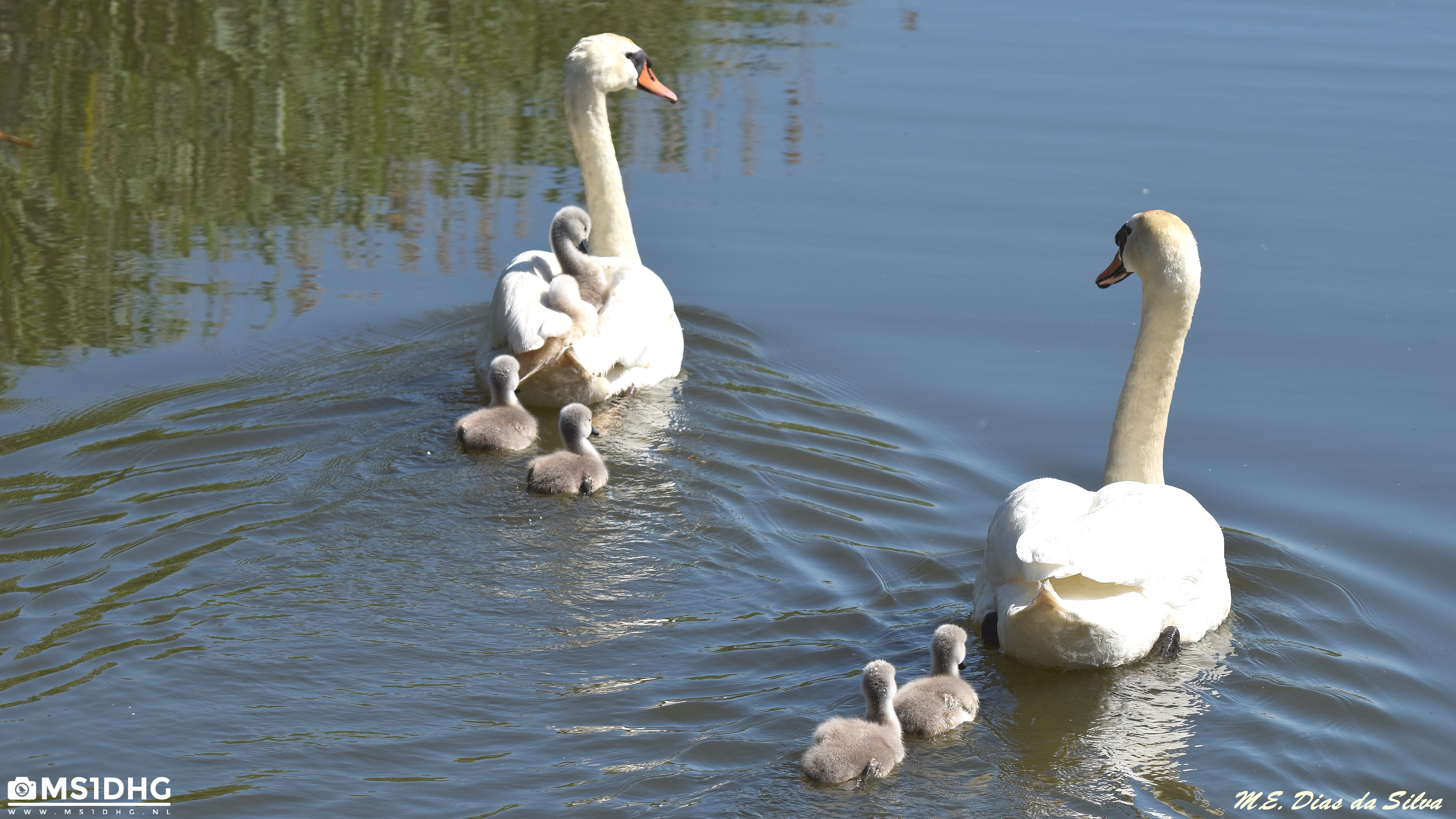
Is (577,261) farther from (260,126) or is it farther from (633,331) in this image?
(260,126)

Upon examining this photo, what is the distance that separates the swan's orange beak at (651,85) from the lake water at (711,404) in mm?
1003

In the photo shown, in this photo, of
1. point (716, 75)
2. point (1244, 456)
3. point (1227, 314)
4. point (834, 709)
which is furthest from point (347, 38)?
point (834, 709)

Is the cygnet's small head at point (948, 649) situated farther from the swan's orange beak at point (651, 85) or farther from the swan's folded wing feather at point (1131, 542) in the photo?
the swan's orange beak at point (651, 85)

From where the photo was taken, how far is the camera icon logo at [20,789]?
472cm

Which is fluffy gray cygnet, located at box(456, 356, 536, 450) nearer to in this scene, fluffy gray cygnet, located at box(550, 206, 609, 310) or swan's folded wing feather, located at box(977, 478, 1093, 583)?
fluffy gray cygnet, located at box(550, 206, 609, 310)

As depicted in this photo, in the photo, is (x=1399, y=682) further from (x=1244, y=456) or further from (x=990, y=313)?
(x=990, y=313)

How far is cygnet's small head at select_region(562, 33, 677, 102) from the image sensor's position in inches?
385

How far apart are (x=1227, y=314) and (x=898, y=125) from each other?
370cm

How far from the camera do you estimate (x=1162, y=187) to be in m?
11.1

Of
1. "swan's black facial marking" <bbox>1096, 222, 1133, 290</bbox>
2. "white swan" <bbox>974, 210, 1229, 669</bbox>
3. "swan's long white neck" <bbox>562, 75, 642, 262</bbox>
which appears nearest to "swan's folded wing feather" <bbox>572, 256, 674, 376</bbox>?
"swan's long white neck" <bbox>562, 75, 642, 262</bbox>

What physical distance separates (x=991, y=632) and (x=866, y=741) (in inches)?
42.1

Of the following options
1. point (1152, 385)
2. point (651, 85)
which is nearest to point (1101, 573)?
point (1152, 385)

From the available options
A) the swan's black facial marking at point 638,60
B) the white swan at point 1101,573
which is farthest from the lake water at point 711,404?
the swan's black facial marking at point 638,60

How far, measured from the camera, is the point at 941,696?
17.9 feet
